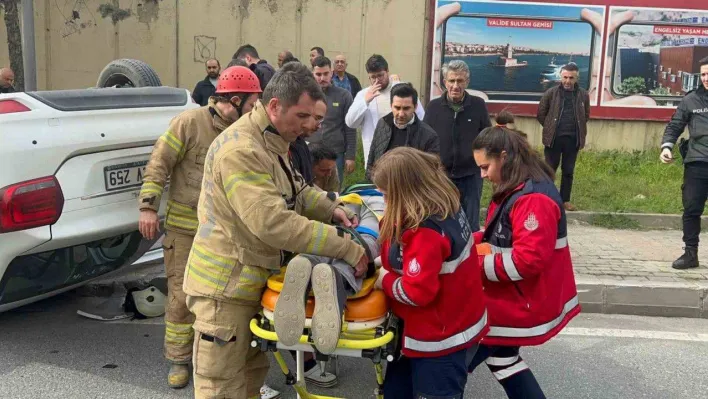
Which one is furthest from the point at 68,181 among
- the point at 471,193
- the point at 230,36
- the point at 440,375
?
the point at 230,36

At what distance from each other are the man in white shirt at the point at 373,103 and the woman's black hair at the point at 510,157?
3068 mm

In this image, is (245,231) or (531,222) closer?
(245,231)

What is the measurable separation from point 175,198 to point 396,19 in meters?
7.44

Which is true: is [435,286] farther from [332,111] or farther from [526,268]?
[332,111]

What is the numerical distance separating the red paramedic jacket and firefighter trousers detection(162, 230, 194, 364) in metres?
1.51

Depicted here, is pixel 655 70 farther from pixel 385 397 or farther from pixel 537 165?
pixel 385 397

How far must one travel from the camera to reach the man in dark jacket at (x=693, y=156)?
5.73 m

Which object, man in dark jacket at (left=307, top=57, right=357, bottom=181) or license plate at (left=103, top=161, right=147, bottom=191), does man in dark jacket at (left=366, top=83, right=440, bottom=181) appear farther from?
license plate at (left=103, top=161, right=147, bottom=191)

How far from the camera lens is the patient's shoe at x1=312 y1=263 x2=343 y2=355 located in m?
2.32

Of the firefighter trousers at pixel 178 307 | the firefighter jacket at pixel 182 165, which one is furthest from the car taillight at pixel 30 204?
the firefighter trousers at pixel 178 307

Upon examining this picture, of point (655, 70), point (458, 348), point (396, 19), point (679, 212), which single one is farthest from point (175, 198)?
point (655, 70)

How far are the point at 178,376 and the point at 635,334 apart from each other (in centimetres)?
313

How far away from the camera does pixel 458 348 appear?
268cm

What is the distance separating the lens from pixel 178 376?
3752 mm
